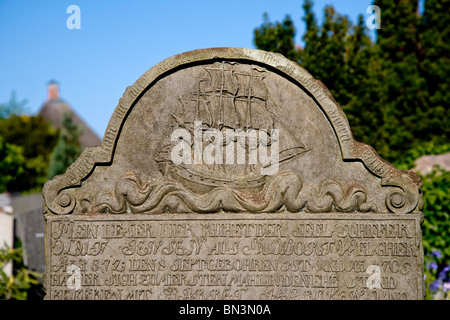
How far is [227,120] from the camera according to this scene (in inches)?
172

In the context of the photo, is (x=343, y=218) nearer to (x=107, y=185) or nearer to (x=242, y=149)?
(x=242, y=149)

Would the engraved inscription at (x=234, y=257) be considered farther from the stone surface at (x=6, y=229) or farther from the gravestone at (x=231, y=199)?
the stone surface at (x=6, y=229)

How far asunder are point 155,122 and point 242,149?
29.4 inches

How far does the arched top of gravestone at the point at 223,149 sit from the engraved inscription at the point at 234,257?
12cm

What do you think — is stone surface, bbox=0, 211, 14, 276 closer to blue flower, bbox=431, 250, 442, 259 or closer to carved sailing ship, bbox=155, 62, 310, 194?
carved sailing ship, bbox=155, 62, 310, 194

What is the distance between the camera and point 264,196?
14.0 ft

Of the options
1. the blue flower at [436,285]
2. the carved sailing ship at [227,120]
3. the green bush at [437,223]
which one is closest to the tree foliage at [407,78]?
the green bush at [437,223]

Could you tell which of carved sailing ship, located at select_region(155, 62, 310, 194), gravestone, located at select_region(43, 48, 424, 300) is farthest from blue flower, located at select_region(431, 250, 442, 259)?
carved sailing ship, located at select_region(155, 62, 310, 194)

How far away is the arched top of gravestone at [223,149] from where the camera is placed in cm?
426

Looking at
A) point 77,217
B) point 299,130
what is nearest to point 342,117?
point 299,130

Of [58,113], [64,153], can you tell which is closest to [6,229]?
[64,153]

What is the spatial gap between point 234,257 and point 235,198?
47cm

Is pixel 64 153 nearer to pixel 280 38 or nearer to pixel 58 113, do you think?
pixel 280 38
